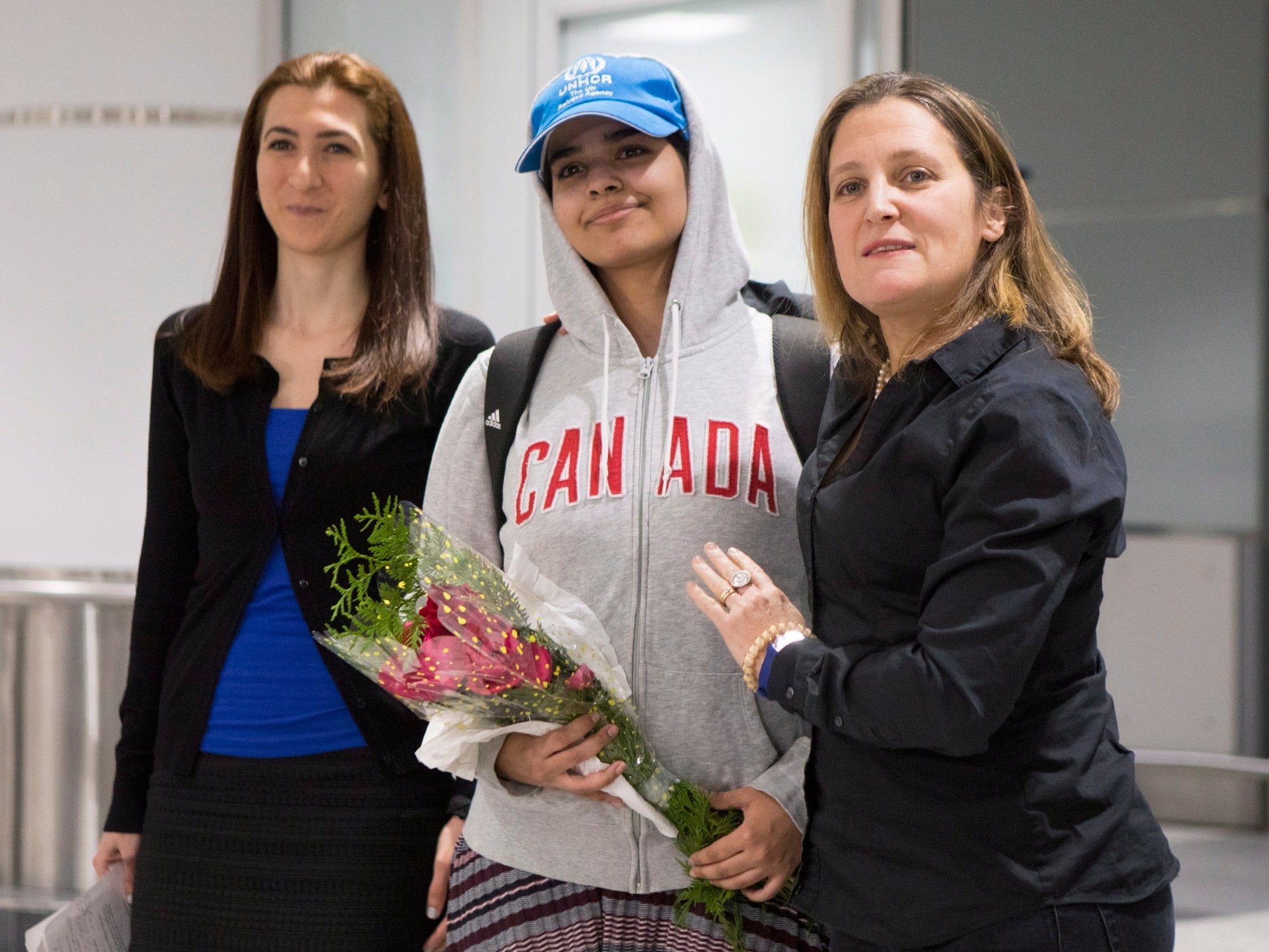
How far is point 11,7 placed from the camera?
358 centimetres

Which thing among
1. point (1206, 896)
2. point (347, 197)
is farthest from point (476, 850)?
point (1206, 896)

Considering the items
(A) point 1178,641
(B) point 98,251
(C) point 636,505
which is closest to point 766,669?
(C) point 636,505

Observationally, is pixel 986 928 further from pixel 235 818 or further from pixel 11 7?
pixel 11 7

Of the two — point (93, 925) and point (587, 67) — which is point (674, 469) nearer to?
point (587, 67)

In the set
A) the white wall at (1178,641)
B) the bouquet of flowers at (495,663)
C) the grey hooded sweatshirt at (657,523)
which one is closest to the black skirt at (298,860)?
the grey hooded sweatshirt at (657,523)

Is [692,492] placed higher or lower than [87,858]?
higher

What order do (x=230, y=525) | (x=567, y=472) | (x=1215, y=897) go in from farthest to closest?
1. (x=1215, y=897)
2. (x=230, y=525)
3. (x=567, y=472)

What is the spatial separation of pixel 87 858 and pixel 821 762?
276 cm

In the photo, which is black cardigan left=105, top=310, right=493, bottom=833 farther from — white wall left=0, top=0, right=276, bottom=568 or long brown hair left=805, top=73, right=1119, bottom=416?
white wall left=0, top=0, right=276, bottom=568

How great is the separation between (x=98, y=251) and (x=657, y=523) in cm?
239

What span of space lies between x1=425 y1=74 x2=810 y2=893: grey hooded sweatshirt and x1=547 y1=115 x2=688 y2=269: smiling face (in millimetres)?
54

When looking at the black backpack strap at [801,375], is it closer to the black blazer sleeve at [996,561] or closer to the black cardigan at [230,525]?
the black blazer sleeve at [996,561]

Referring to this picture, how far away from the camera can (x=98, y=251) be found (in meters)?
3.52

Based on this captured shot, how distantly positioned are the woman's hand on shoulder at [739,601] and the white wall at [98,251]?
2361 mm
